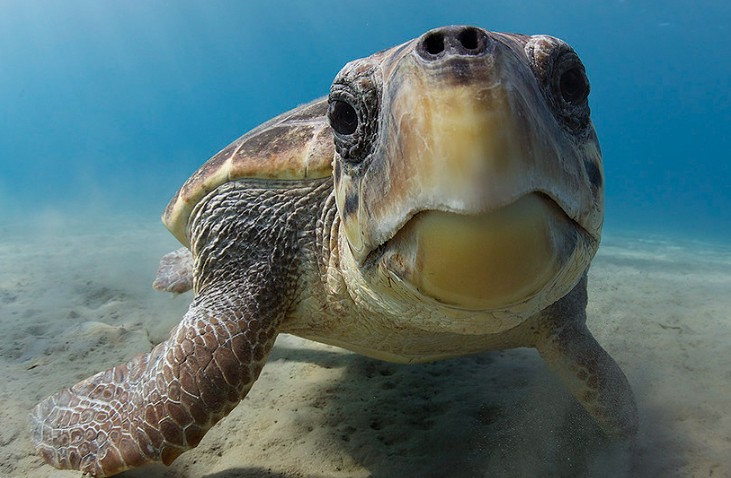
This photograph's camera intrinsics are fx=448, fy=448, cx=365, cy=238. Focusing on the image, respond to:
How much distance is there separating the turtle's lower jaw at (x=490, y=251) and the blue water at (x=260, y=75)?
163ft

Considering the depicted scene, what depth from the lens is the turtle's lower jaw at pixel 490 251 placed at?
841 mm

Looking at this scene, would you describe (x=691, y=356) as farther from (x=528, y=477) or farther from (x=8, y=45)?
(x=8, y=45)

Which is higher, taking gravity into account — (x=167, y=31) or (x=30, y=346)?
(x=167, y=31)

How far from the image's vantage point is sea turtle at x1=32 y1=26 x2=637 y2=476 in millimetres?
852

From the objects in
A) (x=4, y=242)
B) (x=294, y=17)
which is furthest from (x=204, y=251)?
(x=294, y=17)

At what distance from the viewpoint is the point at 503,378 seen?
2809 millimetres

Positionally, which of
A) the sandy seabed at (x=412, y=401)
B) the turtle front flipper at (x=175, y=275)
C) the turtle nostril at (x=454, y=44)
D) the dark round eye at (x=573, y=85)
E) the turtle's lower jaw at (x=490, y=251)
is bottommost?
the sandy seabed at (x=412, y=401)

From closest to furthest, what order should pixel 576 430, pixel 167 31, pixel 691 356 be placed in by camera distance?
pixel 576 430 → pixel 691 356 → pixel 167 31

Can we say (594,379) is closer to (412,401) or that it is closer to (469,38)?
(412,401)

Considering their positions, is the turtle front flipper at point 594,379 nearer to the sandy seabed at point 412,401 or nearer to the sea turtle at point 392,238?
the sea turtle at point 392,238

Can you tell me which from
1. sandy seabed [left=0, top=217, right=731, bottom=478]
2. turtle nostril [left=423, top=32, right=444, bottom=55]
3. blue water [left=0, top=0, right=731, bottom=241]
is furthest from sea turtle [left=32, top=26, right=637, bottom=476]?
blue water [left=0, top=0, right=731, bottom=241]

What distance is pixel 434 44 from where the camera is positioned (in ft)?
3.09

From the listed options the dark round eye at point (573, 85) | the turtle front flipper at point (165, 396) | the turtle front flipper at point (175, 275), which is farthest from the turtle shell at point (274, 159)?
the turtle front flipper at point (175, 275)

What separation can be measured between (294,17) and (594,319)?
77920 millimetres
